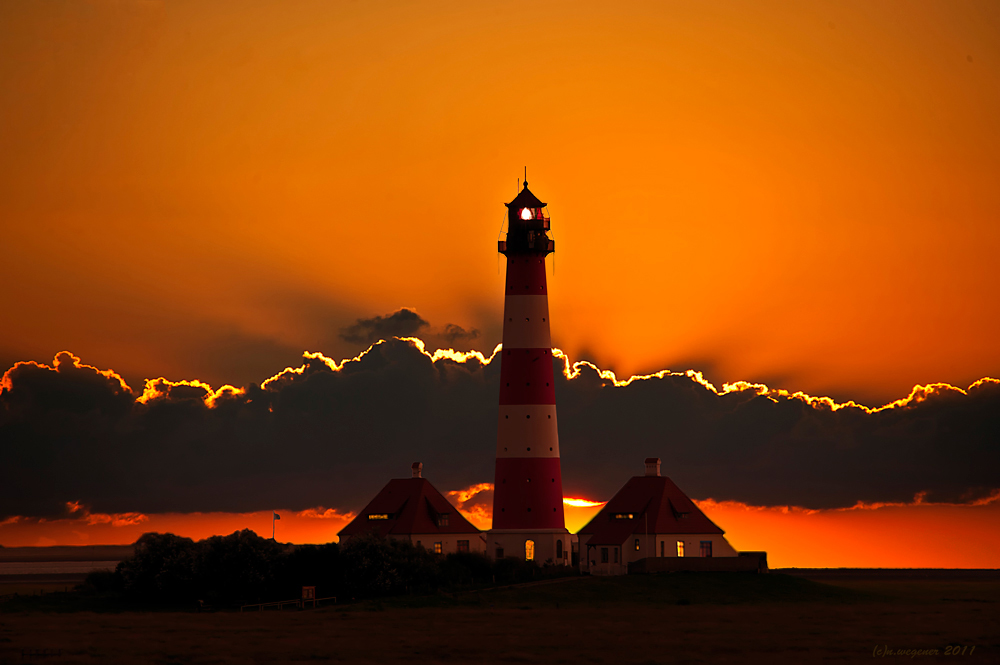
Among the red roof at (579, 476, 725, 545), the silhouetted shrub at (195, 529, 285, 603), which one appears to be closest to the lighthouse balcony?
the red roof at (579, 476, 725, 545)

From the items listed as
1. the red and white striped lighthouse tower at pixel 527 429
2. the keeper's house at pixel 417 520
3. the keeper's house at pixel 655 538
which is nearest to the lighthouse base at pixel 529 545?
the red and white striped lighthouse tower at pixel 527 429

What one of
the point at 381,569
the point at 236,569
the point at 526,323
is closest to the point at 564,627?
the point at 381,569

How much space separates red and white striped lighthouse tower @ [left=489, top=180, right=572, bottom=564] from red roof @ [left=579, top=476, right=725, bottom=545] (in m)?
3.93

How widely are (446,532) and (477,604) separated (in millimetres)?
18696

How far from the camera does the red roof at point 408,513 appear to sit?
319ft

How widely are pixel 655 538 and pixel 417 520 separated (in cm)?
1805

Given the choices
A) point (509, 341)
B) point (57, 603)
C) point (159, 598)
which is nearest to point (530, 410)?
point (509, 341)

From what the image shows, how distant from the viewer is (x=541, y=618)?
72750 millimetres

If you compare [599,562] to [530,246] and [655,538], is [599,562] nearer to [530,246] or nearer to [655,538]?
[655,538]

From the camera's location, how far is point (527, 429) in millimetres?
91125

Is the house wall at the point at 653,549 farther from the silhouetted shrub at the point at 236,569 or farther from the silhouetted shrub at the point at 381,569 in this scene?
the silhouetted shrub at the point at 236,569

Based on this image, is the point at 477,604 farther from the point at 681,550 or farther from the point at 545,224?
the point at 545,224

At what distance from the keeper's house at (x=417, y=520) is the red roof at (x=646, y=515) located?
363 inches

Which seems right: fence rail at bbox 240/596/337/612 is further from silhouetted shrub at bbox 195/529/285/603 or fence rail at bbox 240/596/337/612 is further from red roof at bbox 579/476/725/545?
red roof at bbox 579/476/725/545
